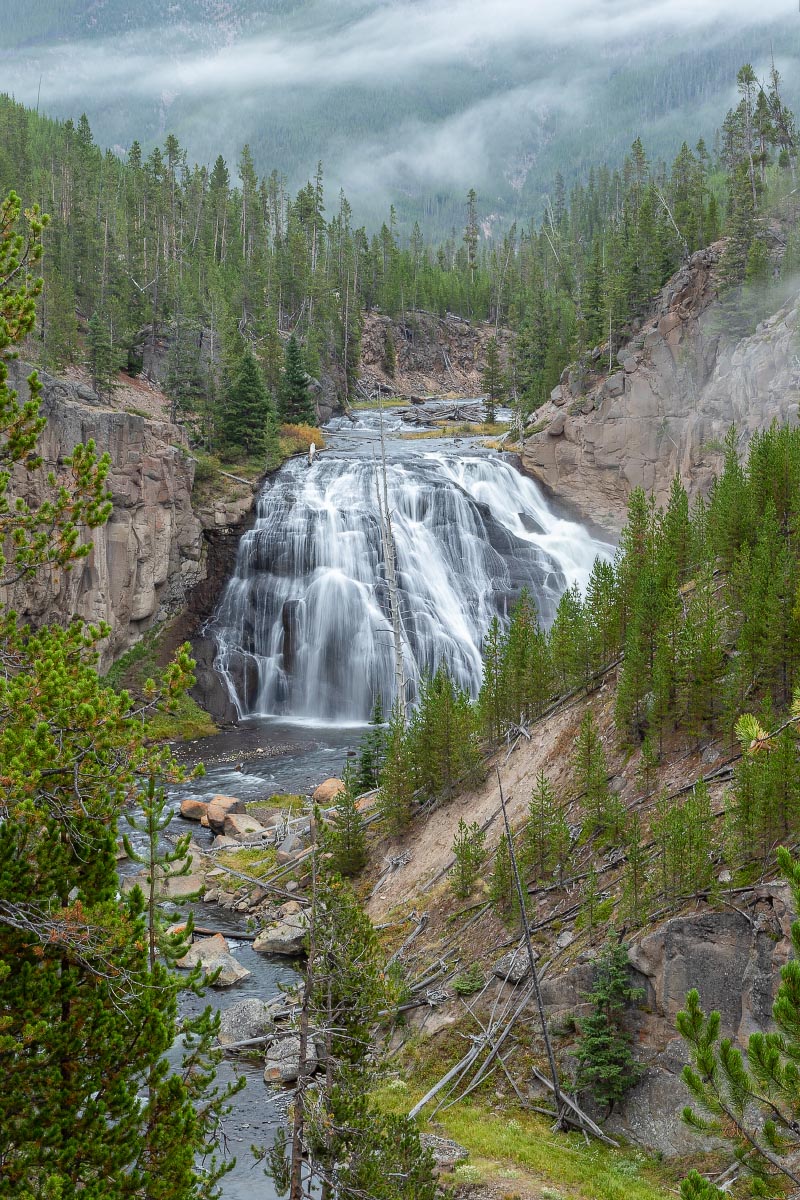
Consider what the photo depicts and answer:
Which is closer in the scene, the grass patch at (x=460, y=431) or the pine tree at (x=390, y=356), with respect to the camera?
the grass patch at (x=460, y=431)

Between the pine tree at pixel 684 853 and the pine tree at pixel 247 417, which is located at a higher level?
the pine tree at pixel 247 417

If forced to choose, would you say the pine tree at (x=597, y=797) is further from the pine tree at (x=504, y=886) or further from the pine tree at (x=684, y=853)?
the pine tree at (x=684, y=853)

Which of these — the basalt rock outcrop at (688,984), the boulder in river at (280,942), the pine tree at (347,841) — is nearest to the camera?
the basalt rock outcrop at (688,984)

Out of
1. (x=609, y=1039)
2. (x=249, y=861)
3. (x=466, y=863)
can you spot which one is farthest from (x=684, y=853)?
(x=249, y=861)

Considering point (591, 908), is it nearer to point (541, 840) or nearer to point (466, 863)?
point (541, 840)

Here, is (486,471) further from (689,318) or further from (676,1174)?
(676,1174)

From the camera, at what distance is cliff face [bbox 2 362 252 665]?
123 ft

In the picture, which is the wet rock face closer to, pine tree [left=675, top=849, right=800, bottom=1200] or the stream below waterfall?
the stream below waterfall

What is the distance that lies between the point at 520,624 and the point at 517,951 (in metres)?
9.89

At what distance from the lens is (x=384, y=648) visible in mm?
43219

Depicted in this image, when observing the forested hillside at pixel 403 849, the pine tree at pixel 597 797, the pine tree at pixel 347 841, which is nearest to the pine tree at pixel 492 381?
the forested hillside at pixel 403 849

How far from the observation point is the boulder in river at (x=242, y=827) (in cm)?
2712

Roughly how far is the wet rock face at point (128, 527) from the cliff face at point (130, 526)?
5 cm

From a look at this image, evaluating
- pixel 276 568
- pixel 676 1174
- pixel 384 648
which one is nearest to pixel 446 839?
pixel 676 1174
